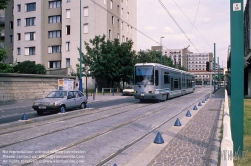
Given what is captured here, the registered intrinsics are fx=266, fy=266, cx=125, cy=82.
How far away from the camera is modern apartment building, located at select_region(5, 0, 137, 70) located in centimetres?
4819

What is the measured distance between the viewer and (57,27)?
5094 centimetres

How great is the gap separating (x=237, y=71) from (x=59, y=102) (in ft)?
37.3

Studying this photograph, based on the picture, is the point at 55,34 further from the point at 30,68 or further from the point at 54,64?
the point at 30,68

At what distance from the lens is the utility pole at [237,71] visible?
20.1 feet

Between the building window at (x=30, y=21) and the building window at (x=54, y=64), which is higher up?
the building window at (x=30, y=21)

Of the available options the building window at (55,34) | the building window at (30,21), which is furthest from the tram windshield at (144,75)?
the building window at (30,21)

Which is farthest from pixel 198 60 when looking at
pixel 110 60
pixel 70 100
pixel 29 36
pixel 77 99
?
pixel 70 100

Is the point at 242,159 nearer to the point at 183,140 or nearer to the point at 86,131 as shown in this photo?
the point at 183,140

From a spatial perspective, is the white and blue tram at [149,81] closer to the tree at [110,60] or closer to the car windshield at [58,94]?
the car windshield at [58,94]

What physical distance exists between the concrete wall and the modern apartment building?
20.5 m

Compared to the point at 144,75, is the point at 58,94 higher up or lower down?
lower down

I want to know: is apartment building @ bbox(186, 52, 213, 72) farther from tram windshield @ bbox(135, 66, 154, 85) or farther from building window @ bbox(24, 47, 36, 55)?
tram windshield @ bbox(135, 66, 154, 85)

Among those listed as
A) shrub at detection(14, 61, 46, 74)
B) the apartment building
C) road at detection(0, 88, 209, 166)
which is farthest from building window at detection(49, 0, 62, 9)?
the apartment building

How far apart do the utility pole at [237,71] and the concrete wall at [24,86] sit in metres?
20.8
